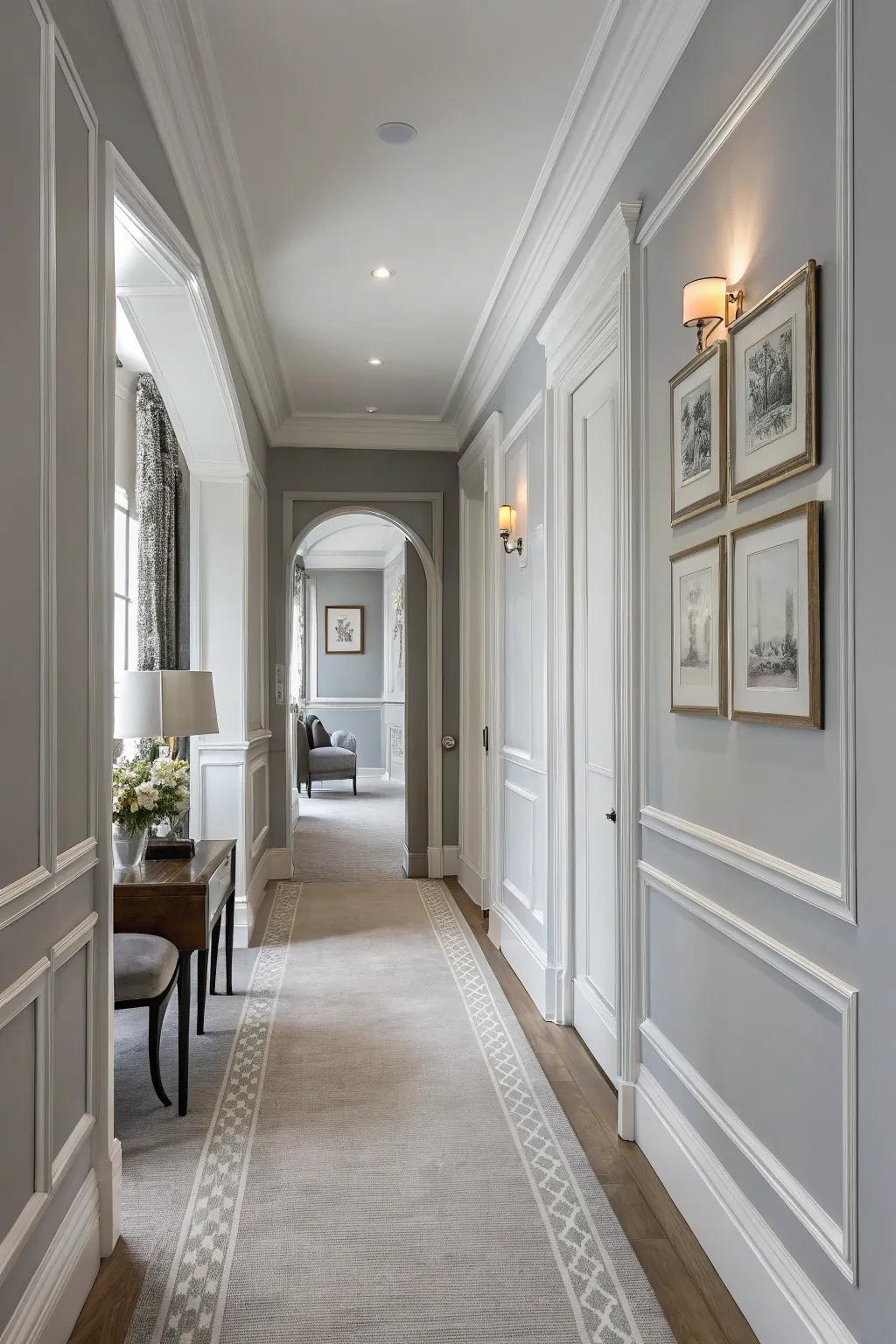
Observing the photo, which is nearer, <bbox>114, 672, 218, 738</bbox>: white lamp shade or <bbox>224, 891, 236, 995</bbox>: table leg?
<bbox>114, 672, 218, 738</bbox>: white lamp shade

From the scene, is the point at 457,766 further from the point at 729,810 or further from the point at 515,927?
the point at 729,810

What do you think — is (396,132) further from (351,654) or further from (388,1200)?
(351,654)

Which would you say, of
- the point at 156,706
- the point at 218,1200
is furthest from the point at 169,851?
the point at 218,1200

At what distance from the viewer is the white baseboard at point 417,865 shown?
19.4ft

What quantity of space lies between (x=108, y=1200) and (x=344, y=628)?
996 cm

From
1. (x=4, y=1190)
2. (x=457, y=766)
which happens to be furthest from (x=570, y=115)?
(x=457, y=766)

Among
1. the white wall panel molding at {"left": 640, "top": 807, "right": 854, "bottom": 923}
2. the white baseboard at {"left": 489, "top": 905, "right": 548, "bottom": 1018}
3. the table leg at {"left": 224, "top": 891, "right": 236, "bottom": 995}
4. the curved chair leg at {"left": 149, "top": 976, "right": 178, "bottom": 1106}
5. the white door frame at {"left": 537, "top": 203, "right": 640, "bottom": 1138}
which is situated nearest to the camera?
the white wall panel molding at {"left": 640, "top": 807, "right": 854, "bottom": 923}

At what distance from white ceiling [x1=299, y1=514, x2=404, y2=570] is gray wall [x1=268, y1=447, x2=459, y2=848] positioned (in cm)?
350

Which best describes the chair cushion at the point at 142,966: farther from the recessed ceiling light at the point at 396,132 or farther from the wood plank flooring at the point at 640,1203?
the recessed ceiling light at the point at 396,132

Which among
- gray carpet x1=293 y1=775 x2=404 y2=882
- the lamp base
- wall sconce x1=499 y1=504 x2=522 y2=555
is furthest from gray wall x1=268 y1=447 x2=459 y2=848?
the lamp base

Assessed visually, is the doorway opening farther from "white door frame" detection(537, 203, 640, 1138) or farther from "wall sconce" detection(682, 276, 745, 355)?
"wall sconce" detection(682, 276, 745, 355)

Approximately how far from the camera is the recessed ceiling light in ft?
8.73

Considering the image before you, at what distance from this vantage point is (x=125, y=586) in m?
4.42

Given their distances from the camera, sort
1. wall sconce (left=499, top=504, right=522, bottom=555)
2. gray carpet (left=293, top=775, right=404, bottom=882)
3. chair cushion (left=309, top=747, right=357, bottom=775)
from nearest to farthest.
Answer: wall sconce (left=499, top=504, right=522, bottom=555) < gray carpet (left=293, top=775, right=404, bottom=882) < chair cushion (left=309, top=747, right=357, bottom=775)
